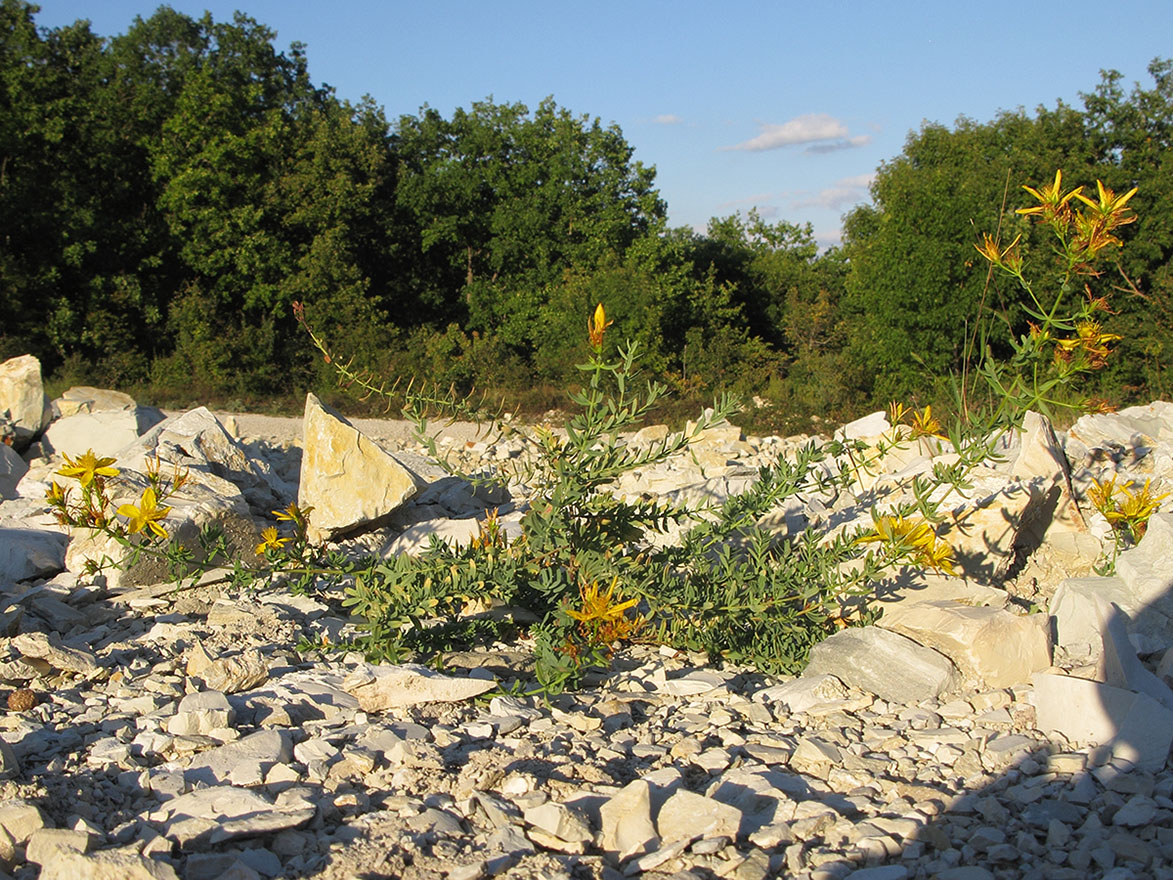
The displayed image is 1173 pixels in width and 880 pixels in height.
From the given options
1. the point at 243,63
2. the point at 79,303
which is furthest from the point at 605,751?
the point at 243,63

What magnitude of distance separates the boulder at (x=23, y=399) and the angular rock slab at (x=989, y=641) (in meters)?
7.22

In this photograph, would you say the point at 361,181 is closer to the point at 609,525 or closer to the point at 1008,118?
the point at 1008,118

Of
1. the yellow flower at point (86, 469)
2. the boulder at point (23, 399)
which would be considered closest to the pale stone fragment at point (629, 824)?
the yellow flower at point (86, 469)

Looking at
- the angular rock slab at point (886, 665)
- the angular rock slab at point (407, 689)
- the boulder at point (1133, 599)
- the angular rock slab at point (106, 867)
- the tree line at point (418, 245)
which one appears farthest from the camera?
the tree line at point (418, 245)

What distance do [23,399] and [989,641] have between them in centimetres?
759

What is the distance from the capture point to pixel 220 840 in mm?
2025

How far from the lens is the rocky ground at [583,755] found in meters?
2.05

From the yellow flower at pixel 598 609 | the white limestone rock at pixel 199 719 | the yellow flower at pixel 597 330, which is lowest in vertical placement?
the white limestone rock at pixel 199 719

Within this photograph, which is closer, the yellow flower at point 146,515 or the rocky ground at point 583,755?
the rocky ground at point 583,755

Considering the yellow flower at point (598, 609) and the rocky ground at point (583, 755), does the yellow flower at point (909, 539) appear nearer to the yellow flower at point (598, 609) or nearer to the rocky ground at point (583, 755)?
the rocky ground at point (583, 755)

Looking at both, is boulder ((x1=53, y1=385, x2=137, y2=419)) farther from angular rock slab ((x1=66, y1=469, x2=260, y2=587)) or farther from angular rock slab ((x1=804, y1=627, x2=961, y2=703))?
angular rock slab ((x1=804, y1=627, x2=961, y2=703))

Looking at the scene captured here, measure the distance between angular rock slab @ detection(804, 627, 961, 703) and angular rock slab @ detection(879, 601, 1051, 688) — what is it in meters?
0.07

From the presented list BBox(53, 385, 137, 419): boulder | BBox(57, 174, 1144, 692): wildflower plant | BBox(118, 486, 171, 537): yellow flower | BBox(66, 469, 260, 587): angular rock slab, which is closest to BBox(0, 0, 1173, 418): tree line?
BBox(53, 385, 137, 419): boulder

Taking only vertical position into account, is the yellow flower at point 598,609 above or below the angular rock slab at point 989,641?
above
